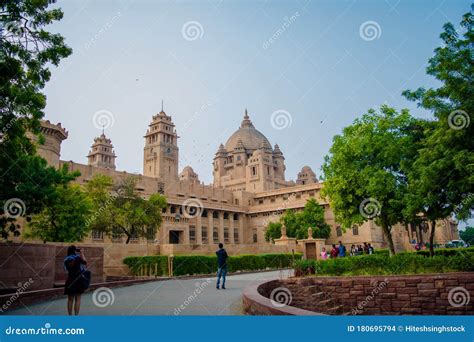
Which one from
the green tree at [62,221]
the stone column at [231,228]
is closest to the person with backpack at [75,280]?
the green tree at [62,221]

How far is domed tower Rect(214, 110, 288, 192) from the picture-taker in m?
88.9

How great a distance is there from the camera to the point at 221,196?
73.2 meters

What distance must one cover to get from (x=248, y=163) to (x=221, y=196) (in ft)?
65.6

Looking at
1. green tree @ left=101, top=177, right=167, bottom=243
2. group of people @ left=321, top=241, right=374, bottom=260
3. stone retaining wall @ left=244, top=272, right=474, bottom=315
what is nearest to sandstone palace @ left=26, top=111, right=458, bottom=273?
green tree @ left=101, top=177, right=167, bottom=243

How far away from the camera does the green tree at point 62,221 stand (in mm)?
22312

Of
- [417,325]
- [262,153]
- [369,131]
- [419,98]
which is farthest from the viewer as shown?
[262,153]

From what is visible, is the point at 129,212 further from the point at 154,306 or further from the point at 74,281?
the point at 74,281

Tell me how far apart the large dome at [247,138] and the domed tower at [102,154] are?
30704 mm

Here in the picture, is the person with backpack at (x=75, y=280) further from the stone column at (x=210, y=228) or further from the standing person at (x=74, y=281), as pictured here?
the stone column at (x=210, y=228)

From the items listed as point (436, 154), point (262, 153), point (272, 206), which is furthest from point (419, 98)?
point (262, 153)

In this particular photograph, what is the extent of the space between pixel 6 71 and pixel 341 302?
500 inches

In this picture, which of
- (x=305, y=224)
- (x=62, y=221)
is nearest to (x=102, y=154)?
(x=305, y=224)

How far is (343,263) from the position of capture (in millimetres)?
16078

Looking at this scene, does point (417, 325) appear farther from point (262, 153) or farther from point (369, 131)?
point (262, 153)
